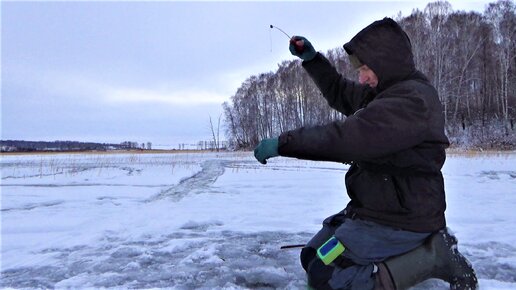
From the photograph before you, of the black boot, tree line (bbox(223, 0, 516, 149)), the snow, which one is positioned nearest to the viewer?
the black boot

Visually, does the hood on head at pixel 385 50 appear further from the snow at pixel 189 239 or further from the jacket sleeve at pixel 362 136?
the snow at pixel 189 239

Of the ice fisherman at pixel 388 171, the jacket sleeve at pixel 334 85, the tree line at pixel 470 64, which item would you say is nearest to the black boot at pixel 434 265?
the ice fisherman at pixel 388 171

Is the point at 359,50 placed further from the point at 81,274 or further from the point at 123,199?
the point at 123,199

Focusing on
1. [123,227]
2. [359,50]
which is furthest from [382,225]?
[123,227]

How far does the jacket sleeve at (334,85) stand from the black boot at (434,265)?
98cm

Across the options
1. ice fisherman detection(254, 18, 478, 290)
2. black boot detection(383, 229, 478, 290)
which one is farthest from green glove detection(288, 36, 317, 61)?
black boot detection(383, 229, 478, 290)

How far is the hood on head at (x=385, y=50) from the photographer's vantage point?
1.99 m

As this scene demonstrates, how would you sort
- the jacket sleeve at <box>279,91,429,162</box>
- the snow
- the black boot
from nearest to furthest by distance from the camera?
the jacket sleeve at <box>279,91,429,162</box>, the black boot, the snow

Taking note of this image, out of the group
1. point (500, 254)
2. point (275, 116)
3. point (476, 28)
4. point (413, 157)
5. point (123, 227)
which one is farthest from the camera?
point (275, 116)

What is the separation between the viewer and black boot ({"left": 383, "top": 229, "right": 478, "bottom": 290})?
1.95 m

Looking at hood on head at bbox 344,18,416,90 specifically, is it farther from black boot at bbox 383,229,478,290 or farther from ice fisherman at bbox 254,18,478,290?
black boot at bbox 383,229,478,290

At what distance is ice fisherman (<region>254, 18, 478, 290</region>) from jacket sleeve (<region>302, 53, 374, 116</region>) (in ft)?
1.66

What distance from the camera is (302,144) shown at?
177 cm

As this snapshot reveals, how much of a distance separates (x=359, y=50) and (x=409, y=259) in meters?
1.06
